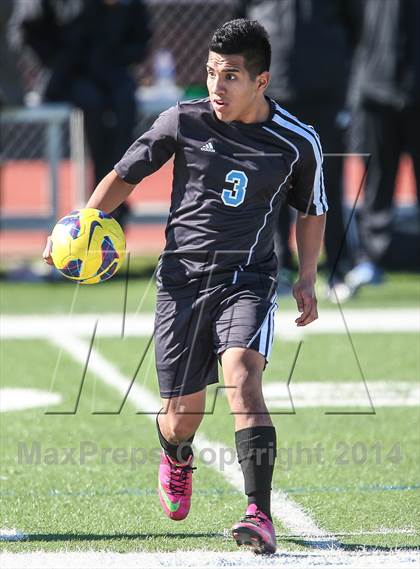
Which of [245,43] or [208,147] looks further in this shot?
[208,147]

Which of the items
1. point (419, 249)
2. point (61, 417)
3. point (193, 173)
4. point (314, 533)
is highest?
point (193, 173)

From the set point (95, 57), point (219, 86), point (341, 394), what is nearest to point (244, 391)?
point (219, 86)

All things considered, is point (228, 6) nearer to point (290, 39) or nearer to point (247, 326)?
point (290, 39)

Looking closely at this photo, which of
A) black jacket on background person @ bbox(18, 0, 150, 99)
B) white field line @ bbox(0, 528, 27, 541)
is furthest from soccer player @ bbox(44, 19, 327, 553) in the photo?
black jacket on background person @ bbox(18, 0, 150, 99)

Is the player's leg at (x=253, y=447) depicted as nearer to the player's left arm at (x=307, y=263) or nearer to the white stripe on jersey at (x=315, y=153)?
the player's left arm at (x=307, y=263)

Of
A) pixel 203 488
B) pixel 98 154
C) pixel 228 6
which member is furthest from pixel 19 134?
pixel 203 488

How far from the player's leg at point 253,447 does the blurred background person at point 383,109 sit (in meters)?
6.34

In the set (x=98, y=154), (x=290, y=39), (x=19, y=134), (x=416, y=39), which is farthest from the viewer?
(x=19, y=134)

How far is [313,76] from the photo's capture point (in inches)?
420

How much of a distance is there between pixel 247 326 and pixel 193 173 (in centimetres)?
67

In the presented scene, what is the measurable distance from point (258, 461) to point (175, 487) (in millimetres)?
588

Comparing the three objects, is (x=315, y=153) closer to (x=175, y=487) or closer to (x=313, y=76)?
(x=175, y=487)

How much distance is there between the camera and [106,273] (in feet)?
16.7

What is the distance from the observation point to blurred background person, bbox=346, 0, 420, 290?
11.3 meters
